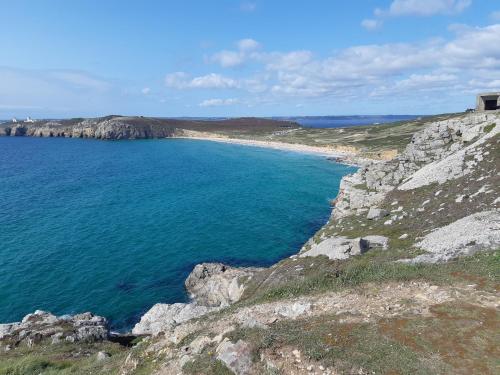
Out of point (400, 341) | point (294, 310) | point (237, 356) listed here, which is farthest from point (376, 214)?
point (237, 356)

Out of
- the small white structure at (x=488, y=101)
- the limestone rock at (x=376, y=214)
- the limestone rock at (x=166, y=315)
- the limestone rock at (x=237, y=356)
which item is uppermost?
the small white structure at (x=488, y=101)

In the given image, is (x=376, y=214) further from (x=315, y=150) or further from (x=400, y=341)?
(x=315, y=150)

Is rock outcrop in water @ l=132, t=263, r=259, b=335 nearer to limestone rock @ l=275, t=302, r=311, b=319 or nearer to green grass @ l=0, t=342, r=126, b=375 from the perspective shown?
green grass @ l=0, t=342, r=126, b=375

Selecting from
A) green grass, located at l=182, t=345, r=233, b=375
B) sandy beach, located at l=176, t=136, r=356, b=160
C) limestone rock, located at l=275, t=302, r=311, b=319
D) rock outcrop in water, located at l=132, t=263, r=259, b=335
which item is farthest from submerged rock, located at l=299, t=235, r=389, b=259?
sandy beach, located at l=176, t=136, r=356, b=160

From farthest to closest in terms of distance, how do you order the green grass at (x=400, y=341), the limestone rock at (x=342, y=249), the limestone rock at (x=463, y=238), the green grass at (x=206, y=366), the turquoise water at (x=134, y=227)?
the turquoise water at (x=134, y=227) < the limestone rock at (x=342, y=249) < the limestone rock at (x=463, y=238) < the green grass at (x=206, y=366) < the green grass at (x=400, y=341)

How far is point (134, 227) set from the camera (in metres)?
58.7

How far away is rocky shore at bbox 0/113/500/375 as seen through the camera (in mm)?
14172

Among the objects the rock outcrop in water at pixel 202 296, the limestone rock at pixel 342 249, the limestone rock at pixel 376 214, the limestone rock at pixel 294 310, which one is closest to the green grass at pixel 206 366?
the limestone rock at pixel 294 310

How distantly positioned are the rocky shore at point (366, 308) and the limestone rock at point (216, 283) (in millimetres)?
221

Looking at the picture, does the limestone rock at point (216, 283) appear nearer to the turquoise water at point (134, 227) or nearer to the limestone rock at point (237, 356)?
the turquoise water at point (134, 227)

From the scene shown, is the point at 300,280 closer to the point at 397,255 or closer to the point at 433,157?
the point at 397,255

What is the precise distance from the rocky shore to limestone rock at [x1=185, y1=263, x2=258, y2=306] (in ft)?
0.73

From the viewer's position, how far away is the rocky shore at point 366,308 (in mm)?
14172

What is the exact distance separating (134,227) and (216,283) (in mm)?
26265
